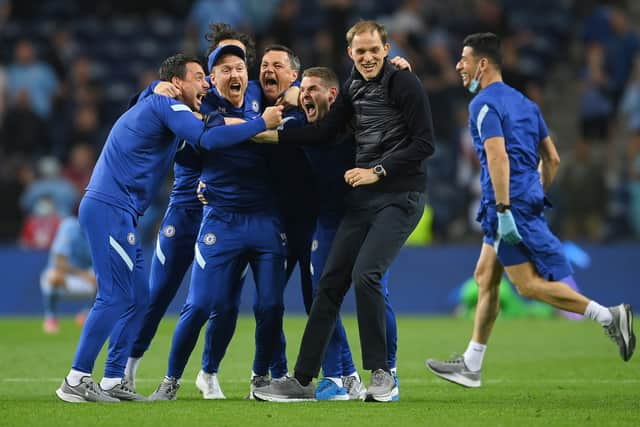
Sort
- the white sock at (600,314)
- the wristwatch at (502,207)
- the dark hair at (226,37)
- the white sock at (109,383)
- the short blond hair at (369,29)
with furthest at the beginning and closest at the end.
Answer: the dark hair at (226,37) < the wristwatch at (502,207) < the white sock at (600,314) < the white sock at (109,383) < the short blond hair at (369,29)

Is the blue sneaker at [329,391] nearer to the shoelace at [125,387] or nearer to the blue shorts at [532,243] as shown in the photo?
the shoelace at [125,387]

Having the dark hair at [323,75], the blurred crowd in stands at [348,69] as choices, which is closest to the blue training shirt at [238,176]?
the dark hair at [323,75]

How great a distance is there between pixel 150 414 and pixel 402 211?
6.94 feet

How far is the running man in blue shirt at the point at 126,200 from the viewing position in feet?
24.4

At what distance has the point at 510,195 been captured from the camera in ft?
28.5

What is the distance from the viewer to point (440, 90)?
1798cm

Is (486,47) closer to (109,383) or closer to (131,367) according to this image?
(131,367)

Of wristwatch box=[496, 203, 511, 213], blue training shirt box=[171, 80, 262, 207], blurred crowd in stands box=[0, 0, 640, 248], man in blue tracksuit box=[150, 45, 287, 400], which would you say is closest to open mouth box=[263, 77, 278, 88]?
blue training shirt box=[171, 80, 262, 207]

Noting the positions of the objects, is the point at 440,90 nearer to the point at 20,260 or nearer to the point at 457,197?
the point at 457,197

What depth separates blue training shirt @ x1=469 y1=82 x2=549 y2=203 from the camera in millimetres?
8555

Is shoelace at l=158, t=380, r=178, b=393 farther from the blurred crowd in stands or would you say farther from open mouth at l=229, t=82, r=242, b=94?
the blurred crowd in stands

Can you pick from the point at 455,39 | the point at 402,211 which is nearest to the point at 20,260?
the point at 455,39

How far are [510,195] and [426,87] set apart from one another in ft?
31.5

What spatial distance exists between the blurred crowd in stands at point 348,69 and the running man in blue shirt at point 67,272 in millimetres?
2089
